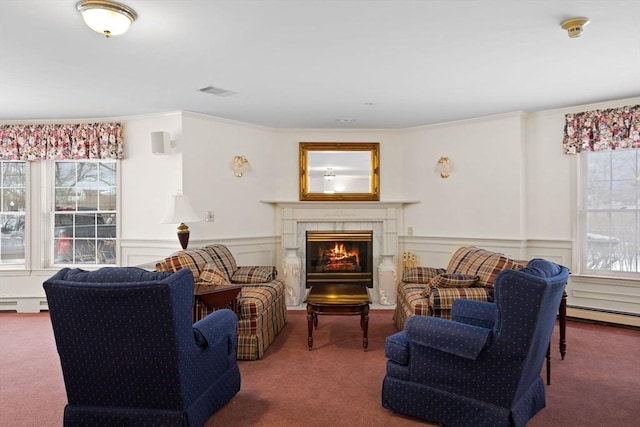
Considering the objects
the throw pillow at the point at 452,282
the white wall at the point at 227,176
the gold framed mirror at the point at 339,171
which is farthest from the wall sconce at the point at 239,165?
the throw pillow at the point at 452,282

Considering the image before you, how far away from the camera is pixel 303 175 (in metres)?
6.04

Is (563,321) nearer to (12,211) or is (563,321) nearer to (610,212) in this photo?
(610,212)

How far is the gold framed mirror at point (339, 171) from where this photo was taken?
603cm

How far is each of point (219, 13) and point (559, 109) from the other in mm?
4197

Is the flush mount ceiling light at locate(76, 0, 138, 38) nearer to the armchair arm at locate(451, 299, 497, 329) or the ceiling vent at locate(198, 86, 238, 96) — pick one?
the ceiling vent at locate(198, 86, 238, 96)

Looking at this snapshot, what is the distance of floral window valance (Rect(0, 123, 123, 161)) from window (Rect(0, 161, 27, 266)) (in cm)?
21

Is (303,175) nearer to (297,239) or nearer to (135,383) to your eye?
(297,239)

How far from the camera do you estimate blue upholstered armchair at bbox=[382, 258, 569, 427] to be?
2225mm

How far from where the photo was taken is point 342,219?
19.7 ft

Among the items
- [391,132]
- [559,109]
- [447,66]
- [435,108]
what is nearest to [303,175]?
[391,132]

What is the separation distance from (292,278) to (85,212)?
2809mm

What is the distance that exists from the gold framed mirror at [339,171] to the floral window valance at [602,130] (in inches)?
92.7

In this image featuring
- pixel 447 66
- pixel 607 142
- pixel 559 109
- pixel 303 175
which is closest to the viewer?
pixel 447 66

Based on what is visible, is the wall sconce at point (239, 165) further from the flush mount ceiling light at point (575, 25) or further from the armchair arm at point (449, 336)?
the flush mount ceiling light at point (575, 25)
